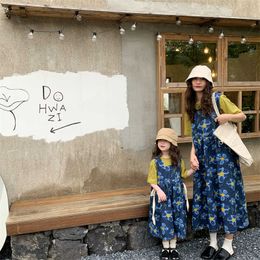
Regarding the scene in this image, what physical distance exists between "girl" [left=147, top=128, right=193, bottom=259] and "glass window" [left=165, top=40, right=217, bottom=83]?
4.01 ft

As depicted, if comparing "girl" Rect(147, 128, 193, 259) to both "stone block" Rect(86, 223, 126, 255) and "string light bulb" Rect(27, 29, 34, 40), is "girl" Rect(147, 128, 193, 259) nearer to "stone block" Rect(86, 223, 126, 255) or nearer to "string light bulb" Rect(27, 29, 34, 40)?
"stone block" Rect(86, 223, 126, 255)

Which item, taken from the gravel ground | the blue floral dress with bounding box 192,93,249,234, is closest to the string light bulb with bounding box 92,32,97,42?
the blue floral dress with bounding box 192,93,249,234

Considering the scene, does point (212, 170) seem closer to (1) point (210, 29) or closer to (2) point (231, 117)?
(2) point (231, 117)

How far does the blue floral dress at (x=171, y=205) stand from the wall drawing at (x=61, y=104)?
42.5 inches

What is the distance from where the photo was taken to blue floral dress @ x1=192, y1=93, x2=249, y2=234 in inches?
141

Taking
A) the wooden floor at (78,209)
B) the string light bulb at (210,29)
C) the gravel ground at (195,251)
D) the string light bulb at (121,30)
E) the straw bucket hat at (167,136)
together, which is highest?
the string light bulb at (210,29)

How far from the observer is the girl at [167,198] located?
3.67m

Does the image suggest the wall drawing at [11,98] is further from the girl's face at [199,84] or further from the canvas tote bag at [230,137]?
the canvas tote bag at [230,137]

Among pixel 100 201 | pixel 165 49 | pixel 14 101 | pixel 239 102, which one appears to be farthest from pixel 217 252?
pixel 14 101

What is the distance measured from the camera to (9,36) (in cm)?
407

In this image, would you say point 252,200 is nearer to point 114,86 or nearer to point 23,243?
point 114,86

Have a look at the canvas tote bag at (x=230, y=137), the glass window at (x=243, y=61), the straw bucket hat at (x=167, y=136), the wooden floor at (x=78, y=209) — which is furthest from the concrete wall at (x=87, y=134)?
→ the canvas tote bag at (x=230, y=137)

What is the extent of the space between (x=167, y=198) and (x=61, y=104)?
1.80 m

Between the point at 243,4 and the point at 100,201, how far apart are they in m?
3.52
